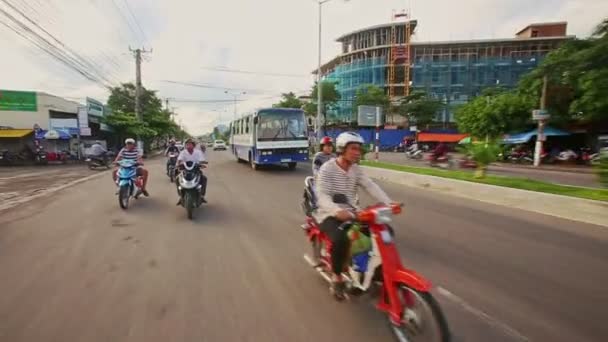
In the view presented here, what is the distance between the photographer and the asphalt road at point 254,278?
3.17m

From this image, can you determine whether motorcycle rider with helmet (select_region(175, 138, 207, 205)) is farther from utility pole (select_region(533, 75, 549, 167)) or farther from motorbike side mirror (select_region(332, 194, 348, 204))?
utility pole (select_region(533, 75, 549, 167))

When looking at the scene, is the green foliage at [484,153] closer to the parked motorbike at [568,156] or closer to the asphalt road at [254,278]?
the asphalt road at [254,278]

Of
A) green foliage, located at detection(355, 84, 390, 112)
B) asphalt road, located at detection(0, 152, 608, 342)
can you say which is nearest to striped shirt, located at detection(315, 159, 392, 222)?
asphalt road, located at detection(0, 152, 608, 342)

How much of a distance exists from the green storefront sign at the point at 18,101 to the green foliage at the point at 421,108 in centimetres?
4550

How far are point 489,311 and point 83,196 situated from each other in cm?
1070

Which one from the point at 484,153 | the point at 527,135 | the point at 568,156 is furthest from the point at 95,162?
the point at 568,156

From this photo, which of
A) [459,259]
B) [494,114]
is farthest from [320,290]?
[494,114]

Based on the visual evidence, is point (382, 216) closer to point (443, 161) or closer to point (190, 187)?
point (190, 187)

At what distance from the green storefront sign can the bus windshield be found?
19160 millimetres

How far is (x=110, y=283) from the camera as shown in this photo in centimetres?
412

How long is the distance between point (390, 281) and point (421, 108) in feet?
179

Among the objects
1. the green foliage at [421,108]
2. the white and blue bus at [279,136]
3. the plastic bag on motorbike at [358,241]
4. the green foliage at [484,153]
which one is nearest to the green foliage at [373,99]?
the green foliage at [421,108]

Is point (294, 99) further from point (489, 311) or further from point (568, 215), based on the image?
point (489, 311)

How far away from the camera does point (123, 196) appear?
8.66 m
